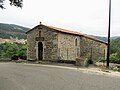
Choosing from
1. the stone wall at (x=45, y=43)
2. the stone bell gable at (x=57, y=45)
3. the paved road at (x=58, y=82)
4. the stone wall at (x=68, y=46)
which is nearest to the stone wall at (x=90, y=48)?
the stone bell gable at (x=57, y=45)

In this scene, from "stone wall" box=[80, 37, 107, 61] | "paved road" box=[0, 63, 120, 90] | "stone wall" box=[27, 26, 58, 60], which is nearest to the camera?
"paved road" box=[0, 63, 120, 90]

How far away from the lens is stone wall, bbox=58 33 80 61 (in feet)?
98.7

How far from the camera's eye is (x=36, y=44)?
106ft

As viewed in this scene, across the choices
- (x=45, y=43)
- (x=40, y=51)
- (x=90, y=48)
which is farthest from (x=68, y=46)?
(x=90, y=48)

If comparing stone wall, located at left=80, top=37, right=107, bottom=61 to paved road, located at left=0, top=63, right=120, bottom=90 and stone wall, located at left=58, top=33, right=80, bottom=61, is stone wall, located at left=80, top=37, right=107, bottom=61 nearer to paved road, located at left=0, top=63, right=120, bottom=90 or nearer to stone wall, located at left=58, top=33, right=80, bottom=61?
stone wall, located at left=58, top=33, right=80, bottom=61

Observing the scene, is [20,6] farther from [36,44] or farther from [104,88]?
[36,44]

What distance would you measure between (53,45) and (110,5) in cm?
1143

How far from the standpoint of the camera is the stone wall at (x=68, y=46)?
98.7ft

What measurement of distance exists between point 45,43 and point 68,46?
3.56 metres

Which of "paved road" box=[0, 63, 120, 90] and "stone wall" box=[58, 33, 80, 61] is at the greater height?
"stone wall" box=[58, 33, 80, 61]

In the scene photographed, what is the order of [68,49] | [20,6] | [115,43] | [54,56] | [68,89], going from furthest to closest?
[115,43], [68,49], [54,56], [20,6], [68,89]

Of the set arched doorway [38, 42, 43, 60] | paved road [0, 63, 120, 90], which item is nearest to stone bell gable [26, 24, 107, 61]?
arched doorway [38, 42, 43, 60]

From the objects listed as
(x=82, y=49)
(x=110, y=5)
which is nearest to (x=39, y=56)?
(x=82, y=49)

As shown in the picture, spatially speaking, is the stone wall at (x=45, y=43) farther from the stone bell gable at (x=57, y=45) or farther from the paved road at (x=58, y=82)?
the paved road at (x=58, y=82)
